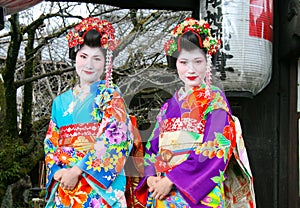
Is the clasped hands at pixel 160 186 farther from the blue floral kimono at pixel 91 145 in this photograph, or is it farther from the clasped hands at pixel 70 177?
the clasped hands at pixel 70 177

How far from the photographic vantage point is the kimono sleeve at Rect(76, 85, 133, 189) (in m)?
2.88

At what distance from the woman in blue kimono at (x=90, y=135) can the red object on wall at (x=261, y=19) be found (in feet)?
3.38

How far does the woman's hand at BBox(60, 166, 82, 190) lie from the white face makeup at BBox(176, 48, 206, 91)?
2.82 feet

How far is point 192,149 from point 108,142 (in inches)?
19.6

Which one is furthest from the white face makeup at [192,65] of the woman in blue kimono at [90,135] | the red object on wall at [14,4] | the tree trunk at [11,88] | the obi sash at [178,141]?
the tree trunk at [11,88]

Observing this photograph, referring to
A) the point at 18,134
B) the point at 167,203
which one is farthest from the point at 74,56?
the point at 18,134

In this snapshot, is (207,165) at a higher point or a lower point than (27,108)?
lower

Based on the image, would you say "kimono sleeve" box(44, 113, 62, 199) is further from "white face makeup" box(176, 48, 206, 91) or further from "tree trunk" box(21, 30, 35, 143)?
"tree trunk" box(21, 30, 35, 143)

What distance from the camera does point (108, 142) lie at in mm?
2920

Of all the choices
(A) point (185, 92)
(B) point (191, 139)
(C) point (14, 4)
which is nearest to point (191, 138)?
(B) point (191, 139)

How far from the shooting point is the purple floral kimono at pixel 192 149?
110 inches

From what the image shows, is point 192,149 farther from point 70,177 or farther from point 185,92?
point 70,177

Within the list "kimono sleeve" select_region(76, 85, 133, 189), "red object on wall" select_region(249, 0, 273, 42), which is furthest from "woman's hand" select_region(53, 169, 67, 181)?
"red object on wall" select_region(249, 0, 273, 42)

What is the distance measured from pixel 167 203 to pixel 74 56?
110 centimetres
